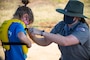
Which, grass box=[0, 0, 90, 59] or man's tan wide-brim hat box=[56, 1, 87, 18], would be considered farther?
grass box=[0, 0, 90, 59]

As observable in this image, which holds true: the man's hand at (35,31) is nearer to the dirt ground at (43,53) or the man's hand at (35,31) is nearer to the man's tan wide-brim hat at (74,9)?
the man's tan wide-brim hat at (74,9)

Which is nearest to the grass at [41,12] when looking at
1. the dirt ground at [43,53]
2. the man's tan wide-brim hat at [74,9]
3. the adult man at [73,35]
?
the dirt ground at [43,53]

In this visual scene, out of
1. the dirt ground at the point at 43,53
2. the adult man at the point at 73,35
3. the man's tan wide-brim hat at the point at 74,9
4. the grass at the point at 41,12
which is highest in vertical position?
the man's tan wide-brim hat at the point at 74,9

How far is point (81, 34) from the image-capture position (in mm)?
3891

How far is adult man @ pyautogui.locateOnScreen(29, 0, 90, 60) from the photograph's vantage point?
3806mm

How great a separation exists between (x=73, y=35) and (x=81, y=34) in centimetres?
9

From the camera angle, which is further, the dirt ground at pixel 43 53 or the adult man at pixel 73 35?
the dirt ground at pixel 43 53

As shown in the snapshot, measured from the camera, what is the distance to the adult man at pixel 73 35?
381 centimetres

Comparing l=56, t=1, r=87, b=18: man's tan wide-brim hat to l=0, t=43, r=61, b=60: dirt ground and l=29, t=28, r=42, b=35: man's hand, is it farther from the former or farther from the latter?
l=0, t=43, r=61, b=60: dirt ground

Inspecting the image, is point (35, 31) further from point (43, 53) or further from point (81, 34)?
point (43, 53)

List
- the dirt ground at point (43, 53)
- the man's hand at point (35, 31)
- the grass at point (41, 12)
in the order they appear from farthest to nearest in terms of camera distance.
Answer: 1. the grass at point (41, 12)
2. the dirt ground at point (43, 53)
3. the man's hand at point (35, 31)

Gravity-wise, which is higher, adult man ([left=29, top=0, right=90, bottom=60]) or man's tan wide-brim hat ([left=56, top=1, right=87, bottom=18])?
man's tan wide-brim hat ([left=56, top=1, right=87, bottom=18])

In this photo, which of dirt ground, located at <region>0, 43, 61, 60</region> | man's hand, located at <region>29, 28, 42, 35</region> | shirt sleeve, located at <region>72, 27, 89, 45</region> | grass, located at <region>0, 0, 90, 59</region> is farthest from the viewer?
grass, located at <region>0, 0, 90, 59</region>

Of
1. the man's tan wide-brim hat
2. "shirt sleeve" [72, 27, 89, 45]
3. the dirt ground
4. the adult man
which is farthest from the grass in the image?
"shirt sleeve" [72, 27, 89, 45]
